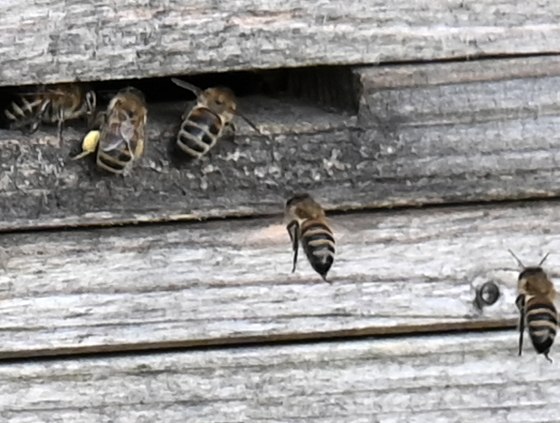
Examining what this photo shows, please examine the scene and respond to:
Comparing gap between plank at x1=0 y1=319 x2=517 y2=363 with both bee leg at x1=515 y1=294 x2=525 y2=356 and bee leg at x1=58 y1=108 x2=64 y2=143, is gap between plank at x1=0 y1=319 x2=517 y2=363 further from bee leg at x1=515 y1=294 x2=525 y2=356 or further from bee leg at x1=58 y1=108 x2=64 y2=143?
bee leg at x1=58 y1=108 x2=64 y2=143

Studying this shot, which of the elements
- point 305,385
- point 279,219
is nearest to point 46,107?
point 279,219

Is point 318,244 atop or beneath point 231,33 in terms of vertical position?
beneath

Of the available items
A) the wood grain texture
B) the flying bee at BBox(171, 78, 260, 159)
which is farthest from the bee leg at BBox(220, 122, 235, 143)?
the wood grain texture

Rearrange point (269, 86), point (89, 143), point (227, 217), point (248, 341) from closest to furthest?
point (89, 143), point (227, 217), point (248, 341), point (269, 86)

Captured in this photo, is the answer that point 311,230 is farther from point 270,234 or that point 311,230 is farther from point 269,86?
point 269,86

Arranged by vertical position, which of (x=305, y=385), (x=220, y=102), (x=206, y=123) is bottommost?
(x=305, y=385)

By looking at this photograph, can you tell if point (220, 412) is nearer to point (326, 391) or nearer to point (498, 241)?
point (326, 391)

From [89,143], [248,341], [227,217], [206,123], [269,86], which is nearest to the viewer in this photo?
[206,123]

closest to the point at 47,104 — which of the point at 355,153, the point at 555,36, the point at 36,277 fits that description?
the point at 36,277
